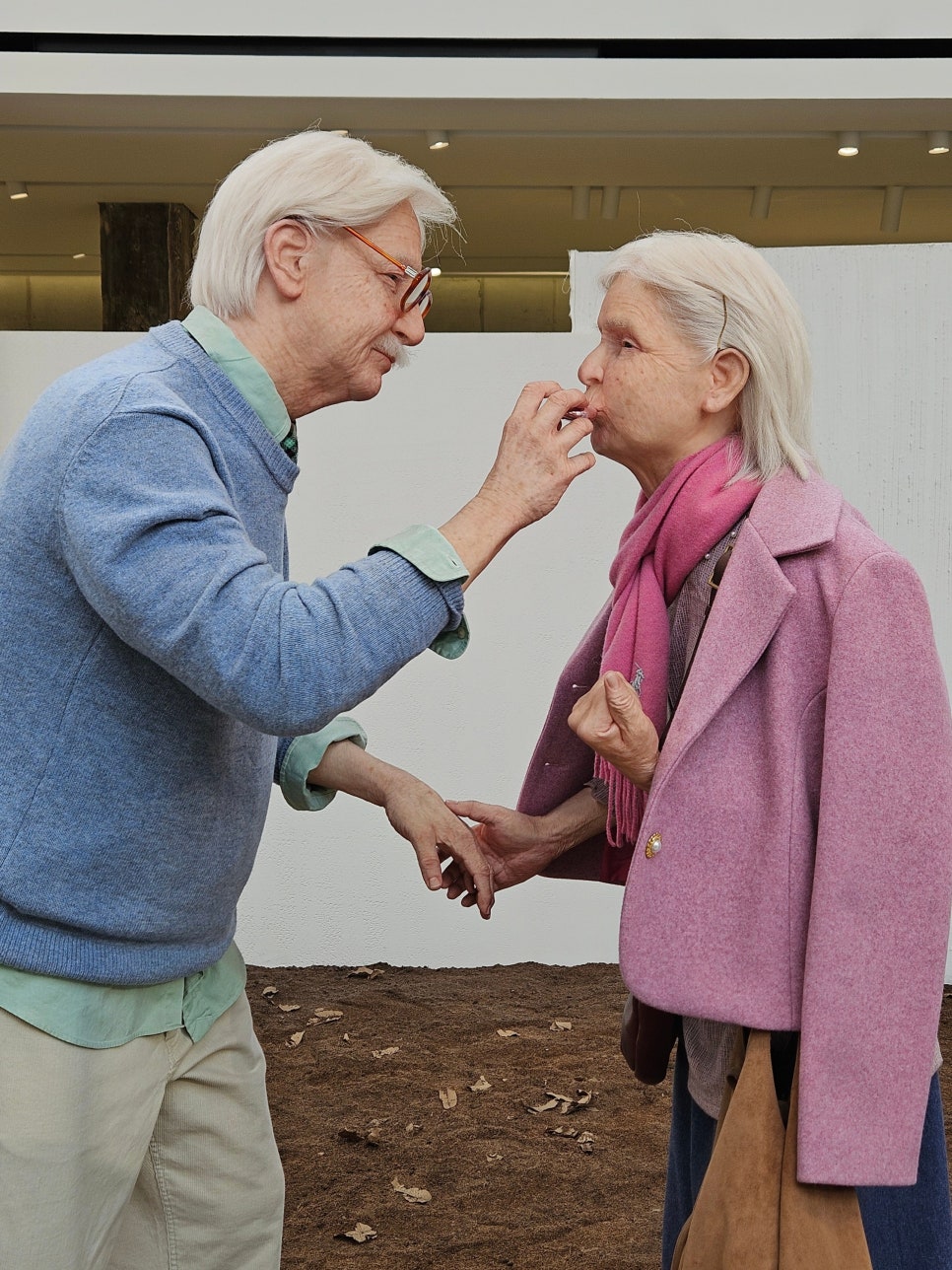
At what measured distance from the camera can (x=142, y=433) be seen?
68.7 inches

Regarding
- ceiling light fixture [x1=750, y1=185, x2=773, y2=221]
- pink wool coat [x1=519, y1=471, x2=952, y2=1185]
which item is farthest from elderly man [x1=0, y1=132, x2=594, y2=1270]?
ceiling light fixture [x1=750, y1=185, x2=773, y2=221]

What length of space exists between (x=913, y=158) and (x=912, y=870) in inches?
309

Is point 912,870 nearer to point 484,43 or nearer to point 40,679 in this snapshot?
point 40,679

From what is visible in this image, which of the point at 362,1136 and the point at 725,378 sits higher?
the point at 725,378

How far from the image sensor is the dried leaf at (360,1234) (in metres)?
3.80

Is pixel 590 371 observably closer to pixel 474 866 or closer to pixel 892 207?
pixel 474 866

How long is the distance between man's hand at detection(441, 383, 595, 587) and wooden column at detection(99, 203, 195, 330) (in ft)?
25.8

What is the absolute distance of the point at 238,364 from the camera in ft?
6.72

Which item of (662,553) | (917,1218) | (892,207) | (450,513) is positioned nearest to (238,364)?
(662,553)

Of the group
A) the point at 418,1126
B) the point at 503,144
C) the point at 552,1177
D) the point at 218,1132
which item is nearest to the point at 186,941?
the point at 218,1132

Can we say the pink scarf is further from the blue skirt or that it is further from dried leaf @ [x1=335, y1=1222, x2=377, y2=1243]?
dried leaf @ [x1=335, y1=1222, x2=377, y2=1243]

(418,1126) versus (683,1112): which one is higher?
(683,1112)

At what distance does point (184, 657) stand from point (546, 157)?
289 inches

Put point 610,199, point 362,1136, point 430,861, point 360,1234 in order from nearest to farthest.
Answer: point 430,861 < point 360,1234 < point 362,1136 < point 610,199
